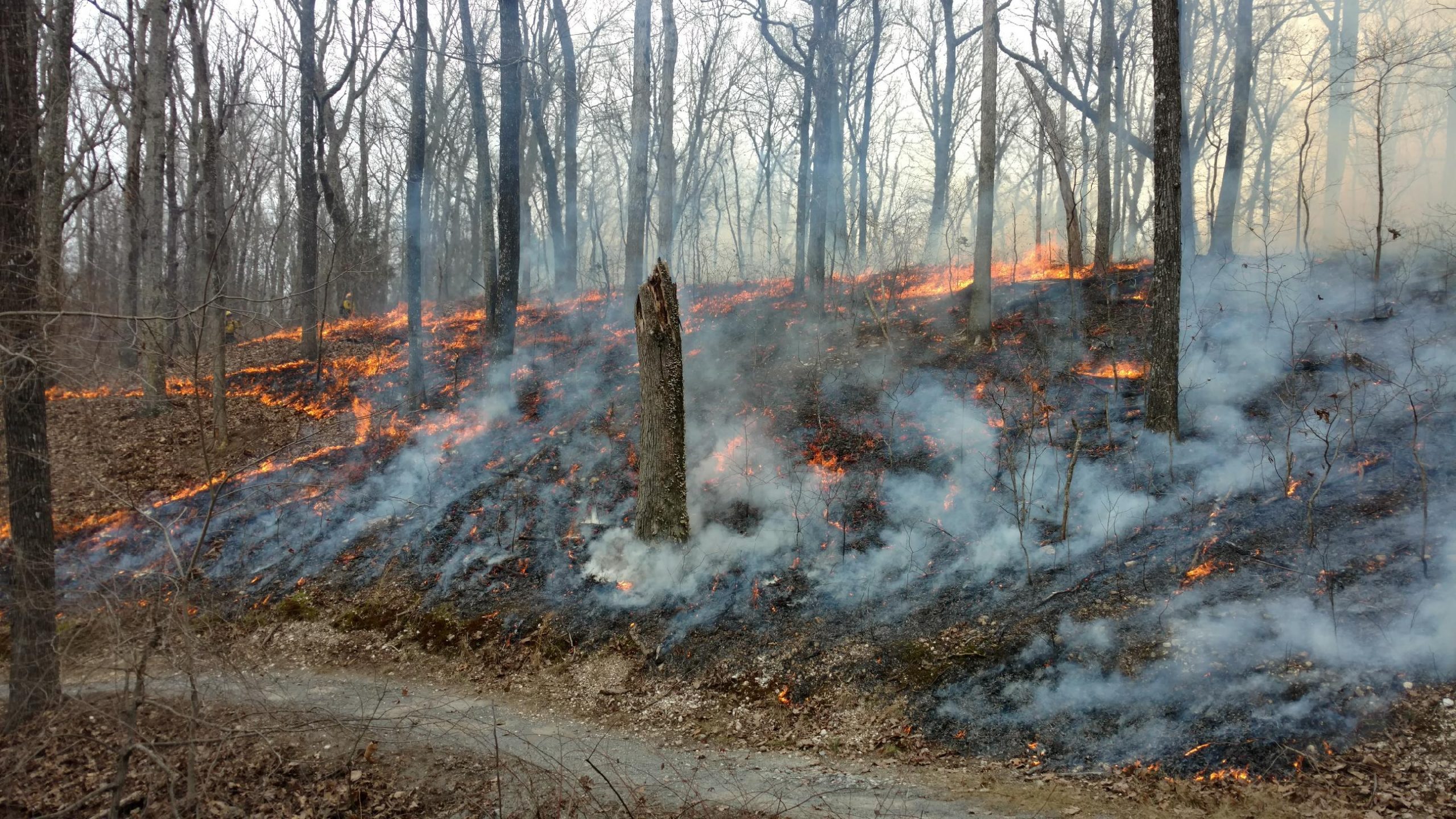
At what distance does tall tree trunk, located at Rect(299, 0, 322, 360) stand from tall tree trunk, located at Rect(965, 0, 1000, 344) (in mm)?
14173

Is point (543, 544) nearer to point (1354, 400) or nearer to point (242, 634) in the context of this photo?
point (242, 634)

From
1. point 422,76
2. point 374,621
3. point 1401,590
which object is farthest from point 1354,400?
point 422,76

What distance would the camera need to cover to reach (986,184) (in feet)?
39.7

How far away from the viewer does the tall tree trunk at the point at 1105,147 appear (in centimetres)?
1523

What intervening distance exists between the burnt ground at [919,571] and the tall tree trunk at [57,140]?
11.2 ft

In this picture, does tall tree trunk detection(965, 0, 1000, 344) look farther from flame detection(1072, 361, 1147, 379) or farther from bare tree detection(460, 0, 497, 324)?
bare tree detection(460, 0, 497, 324)

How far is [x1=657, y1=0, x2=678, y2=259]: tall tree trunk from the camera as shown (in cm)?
1546

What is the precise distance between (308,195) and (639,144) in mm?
8544

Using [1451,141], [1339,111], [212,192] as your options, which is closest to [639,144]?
[212,192]

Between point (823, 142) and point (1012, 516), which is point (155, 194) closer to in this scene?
point (823, 142)

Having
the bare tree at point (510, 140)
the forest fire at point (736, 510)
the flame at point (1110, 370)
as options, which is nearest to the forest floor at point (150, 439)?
the forest fire at point (736, 510)

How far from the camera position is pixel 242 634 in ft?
27.4

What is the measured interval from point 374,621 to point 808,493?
5674 mm

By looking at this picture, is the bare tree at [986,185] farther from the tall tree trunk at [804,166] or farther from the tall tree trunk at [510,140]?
the tall tree trunk at [510,140]
